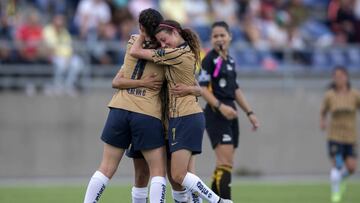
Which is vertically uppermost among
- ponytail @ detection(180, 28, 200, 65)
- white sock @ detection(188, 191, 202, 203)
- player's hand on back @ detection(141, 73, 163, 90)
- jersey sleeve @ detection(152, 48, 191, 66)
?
ponytail @ detection(180, 28, 200, 65)

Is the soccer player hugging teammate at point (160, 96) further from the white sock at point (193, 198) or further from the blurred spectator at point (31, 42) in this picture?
the blurred spectator at point (31, 42)

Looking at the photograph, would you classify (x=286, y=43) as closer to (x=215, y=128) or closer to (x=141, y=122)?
(x=215, y=128)

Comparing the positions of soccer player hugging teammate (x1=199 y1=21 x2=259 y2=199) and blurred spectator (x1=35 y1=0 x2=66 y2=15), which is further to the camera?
blurred spectator (x1=35 y1=0 x2=66 y2=15)

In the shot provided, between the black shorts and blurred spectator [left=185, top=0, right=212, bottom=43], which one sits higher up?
blurred spectator [left=185, top=0, right=212, bottom=43]

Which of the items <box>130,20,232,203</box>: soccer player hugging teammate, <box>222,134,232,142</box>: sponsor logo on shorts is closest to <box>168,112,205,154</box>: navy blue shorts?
<box>130,20,232,203</box>: soccer player hugging teammate

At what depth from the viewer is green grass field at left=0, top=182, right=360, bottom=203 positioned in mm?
15242

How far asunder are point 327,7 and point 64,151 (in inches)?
352

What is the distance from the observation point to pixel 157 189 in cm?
1059

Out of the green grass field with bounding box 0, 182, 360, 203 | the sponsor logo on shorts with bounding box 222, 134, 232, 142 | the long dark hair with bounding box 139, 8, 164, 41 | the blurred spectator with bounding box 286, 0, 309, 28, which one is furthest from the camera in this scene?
the blurred spectator with bounding box 286, 0, 309, 28

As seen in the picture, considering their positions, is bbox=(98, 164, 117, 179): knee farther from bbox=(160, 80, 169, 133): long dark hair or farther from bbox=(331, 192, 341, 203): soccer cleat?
bbox=(331, 192, 341, 203): soccer cleat

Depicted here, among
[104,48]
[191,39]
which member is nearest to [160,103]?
[191,39]

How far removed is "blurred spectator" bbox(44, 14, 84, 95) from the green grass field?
354 cm

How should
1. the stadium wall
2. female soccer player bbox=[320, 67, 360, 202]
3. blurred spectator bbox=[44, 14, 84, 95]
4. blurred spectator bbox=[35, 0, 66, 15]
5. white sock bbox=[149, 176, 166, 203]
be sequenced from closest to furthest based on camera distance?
white sock bbox=[149, 176, 166, 203] < female soccer player bbox=[320, 67, 360, 202] < blurred spectator bbox=[44, 14, 84, 95] < the stadium wall < blurred spectator bbox=[35, 0, 66, 15]

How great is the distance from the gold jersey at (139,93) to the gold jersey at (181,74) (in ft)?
0.44
